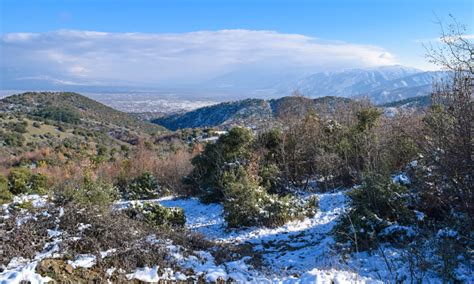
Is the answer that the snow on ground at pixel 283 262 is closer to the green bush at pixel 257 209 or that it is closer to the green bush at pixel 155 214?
the green bush at pixel 257 209

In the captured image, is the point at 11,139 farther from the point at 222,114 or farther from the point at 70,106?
the point at 222,114

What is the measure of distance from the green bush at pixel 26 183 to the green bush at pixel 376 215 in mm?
11627

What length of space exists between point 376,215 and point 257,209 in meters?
2.98

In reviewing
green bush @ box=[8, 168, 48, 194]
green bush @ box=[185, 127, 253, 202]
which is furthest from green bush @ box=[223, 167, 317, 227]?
green bush @ box=[8, 168, 48, 194]

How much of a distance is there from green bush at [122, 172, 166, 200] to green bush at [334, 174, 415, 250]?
9513mm

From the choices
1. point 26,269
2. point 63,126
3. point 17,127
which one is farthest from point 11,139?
point 26,269

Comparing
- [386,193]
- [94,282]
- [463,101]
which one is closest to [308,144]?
[386,193]

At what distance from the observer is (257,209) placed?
935 centimetres

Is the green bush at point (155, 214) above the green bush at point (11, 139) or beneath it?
A: above

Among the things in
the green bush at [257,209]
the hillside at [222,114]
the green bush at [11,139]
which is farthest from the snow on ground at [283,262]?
the hillside at [222,114]

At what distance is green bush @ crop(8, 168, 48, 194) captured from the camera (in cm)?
1493

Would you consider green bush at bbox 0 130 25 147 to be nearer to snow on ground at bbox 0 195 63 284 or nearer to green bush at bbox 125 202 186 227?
green bush at bbox 125 202 186 227

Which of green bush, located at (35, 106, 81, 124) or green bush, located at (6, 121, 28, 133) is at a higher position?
green bush, located at (35, 106, 81, 124)

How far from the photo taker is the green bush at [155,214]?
28.4 ft
